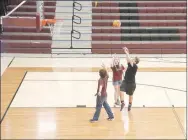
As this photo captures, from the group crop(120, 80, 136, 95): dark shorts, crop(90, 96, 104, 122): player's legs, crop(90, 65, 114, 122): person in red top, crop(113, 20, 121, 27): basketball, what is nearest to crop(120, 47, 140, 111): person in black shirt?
crop(120, 80, 136, 95): dark shorts

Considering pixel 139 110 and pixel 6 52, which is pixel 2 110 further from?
pixel 6 52

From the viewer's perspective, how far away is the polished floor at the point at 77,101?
7.93m

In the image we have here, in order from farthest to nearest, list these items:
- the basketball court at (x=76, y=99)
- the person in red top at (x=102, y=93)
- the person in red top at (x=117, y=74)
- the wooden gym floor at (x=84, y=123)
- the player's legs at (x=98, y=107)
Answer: the person in red top at (x=117, y=74) → the player's legs at (x=98, y=107) → the person in red top at (x=102, y=93) → the basketball court at (x=76, y=99) → the wooden gym floor at (x=84, y=123)

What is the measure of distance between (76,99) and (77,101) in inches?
6.7

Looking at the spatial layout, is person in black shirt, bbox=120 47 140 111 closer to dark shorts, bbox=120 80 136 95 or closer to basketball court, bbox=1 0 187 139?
dark shorts, bbox=120 80 136 95

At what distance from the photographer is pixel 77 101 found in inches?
396

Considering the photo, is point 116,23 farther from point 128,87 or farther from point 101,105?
point 101,105

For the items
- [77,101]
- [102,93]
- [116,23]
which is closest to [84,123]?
[102,93]

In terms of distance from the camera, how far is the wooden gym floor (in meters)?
7.72

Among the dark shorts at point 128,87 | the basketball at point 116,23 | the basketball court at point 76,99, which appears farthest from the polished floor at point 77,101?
the basketball at point 116,23

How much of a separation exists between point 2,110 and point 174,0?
11.5 m

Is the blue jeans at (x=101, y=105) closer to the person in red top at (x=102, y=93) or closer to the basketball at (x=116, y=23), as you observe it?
the person in red top at (x=102, y=93)

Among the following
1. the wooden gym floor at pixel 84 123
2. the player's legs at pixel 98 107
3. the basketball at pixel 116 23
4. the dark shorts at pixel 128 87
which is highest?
the basketball at pixel 116 23

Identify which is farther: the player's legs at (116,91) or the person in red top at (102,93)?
the player's legs at (116,91)
